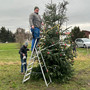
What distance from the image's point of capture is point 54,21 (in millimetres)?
6180

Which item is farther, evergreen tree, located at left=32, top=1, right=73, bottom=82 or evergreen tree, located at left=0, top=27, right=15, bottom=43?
evergreen tree, located at left=0, top=27, right=15, bottom=43

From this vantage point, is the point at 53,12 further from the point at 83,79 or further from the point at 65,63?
the point at 83,79

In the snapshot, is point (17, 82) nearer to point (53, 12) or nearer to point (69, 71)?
point (69, 71)

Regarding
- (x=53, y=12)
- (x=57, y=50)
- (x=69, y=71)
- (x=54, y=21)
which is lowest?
(x=69, y=71)

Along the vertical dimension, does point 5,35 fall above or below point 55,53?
above

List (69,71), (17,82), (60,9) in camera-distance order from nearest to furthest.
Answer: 1. (17,82)
2. (69,71)
3. (60,9)

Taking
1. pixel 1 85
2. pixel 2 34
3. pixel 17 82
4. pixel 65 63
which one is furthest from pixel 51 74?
pixel 2 34

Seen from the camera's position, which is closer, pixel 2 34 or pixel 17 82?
pixel 17 82

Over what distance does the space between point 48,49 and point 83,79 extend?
7.32ft

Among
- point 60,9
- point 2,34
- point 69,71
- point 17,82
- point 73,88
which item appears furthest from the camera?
point 2,34

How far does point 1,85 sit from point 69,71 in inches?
118

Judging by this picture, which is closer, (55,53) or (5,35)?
(55,53)

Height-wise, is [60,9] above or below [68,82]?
above

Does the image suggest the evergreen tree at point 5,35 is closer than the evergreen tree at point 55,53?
No
